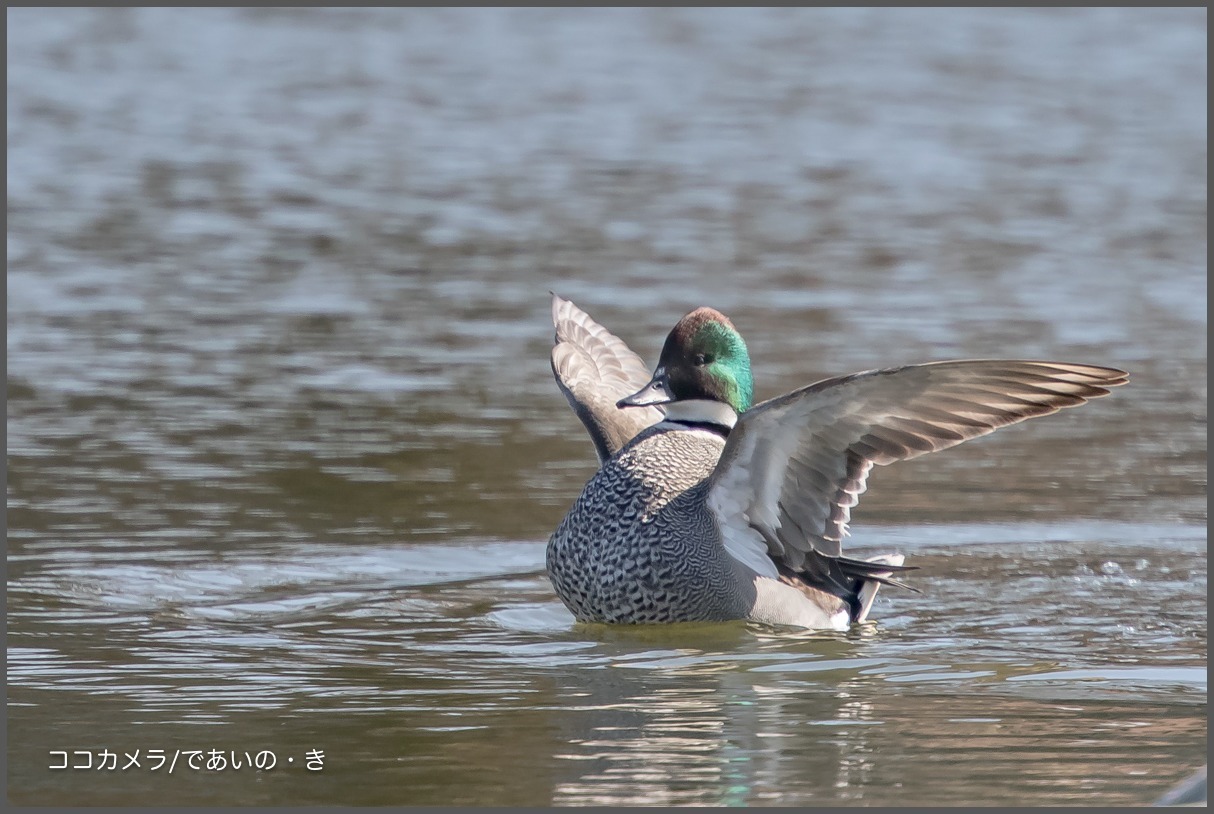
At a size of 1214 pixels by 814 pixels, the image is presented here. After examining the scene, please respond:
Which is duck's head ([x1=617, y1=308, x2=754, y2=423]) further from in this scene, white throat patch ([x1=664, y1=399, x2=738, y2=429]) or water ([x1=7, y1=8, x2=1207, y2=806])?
water ([x1=7, y1=8, x2=1207, y2=806])

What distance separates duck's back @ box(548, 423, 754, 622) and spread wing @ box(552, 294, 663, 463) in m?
0.74

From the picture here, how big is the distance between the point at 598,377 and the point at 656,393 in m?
1.23

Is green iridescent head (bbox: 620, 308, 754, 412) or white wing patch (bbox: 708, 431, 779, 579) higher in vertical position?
green iridescent head (bbox: 620, 308, 754, 412)

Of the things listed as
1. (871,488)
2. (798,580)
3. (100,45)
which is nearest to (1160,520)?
Result: (871,488)

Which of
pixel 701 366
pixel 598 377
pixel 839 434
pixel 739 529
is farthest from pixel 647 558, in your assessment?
pixel 598 377

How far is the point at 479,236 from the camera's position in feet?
49.7

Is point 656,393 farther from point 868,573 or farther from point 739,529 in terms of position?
point 868,573

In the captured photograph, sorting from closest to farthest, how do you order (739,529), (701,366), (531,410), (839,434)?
(839,434) → (739,529) → (701,366) → (531,410)

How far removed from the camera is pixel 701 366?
7953mm

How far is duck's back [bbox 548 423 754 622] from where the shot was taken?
7668mm

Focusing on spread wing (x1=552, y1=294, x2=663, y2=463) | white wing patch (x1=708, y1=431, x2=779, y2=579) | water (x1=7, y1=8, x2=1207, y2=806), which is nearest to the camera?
water (x1=7, y1=8, x2=1207, y2=806)

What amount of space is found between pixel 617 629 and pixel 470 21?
20.2 m

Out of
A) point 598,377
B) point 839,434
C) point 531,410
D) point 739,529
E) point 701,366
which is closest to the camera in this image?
point 839,434

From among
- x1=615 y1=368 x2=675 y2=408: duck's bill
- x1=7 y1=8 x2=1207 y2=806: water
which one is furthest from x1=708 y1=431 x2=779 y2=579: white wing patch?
x1=615 y1=368 x2=675 y2=408: duck's bill
